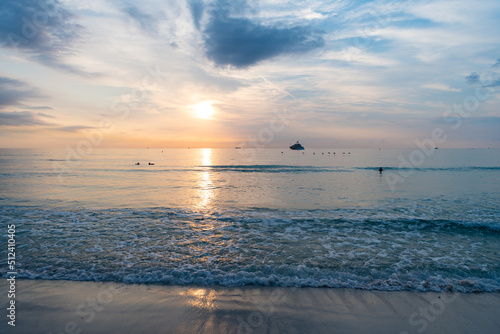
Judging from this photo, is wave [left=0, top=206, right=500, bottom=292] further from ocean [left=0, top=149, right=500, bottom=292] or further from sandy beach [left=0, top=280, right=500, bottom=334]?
sandy beach [left=0, top=280, right=500, bottom=334]

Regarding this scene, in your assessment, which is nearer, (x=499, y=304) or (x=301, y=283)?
(x=499, y=304)

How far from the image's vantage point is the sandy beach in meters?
6.46

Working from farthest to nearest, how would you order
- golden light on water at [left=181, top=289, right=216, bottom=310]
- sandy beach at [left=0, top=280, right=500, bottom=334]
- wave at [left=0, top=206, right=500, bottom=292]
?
wave at [left=0, top=206, right=500, bottom=292] < golden light on water at [left=181, top=289, right=216, bottom=310] < sandy beach at [left=0, top=280, right=500, bottom=334]

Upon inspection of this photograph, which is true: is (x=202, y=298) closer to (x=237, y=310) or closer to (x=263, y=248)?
(x=237, y=310)

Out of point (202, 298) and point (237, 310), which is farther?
point (202, 298)

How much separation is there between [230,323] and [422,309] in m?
5.66

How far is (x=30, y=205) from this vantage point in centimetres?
2070

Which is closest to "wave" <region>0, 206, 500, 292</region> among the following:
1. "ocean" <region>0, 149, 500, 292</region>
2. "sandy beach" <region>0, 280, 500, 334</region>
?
"ocean" <region>0, 149, 500, 292</region>

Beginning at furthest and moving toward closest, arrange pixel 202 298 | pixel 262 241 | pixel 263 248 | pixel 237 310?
1. pixel 262 241
2. pixel 263 248
3. pixel 202 298
4. pixel 237 310

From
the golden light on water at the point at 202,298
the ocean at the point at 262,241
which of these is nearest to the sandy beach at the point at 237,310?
the golden light on water at the point at 202,298

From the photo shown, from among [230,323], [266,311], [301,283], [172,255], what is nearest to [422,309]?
[301,283]

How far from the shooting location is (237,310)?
7.13m

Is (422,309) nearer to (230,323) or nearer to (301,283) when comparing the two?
(301,283)

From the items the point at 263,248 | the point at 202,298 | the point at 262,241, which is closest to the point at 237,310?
the point at 202,298
